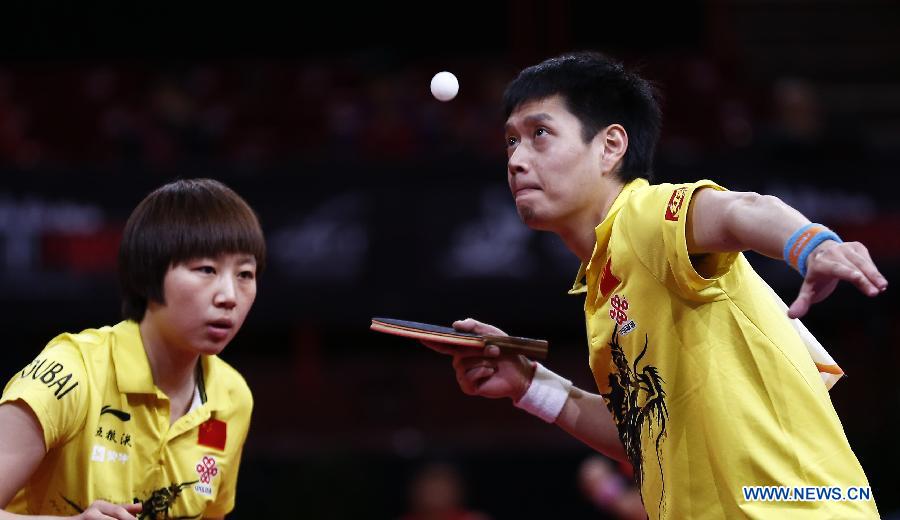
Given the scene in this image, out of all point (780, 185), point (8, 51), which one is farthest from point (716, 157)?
point (8, 51)

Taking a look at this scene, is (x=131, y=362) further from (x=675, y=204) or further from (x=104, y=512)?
(x=675, y=204)

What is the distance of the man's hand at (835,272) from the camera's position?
209 centimetres

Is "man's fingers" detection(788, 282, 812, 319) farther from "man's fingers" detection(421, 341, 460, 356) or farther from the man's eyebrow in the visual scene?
"man's fingers" detection(421, 341, 460, 356)

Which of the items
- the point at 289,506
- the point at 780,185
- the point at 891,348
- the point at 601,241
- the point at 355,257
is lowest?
the point at 289,506

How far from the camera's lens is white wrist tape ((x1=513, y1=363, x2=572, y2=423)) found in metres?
3.52

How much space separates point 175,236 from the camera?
10.4 ft

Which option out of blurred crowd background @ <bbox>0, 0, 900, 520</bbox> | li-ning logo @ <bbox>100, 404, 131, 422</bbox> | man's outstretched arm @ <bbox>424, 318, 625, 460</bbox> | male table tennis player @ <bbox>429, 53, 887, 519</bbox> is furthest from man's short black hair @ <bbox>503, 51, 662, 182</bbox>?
blurred crowd background @ <bbox>0, 0, 900, 520</bbox>

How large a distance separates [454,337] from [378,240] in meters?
5.34

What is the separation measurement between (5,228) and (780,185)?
557cm

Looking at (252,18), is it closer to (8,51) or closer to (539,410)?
(8,51)

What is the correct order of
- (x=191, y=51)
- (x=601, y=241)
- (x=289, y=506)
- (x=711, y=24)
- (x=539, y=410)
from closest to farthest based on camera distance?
(x=601, y=241)
(x=539, y=410)
(x=289, y=506)
(x=711, y=24)
(x=191, y=51)

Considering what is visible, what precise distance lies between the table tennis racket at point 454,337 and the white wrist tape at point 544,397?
0.16 meters

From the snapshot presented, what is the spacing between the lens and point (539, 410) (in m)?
3.53

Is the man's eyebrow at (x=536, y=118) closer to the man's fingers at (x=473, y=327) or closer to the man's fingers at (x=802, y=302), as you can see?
the man's fingers at (x=473, y=327)
